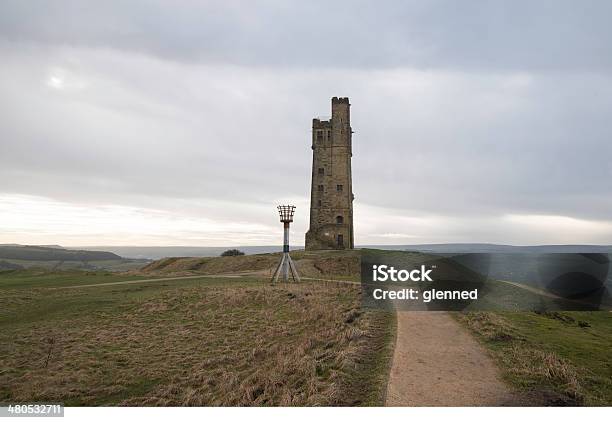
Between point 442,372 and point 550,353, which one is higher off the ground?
point 550,353

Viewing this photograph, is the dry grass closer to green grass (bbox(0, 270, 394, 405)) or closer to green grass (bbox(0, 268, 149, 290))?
green grass (bbox(0, 270, 394, 405))

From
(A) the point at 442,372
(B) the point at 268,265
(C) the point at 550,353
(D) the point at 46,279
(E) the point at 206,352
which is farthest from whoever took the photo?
(B) the point at 268,265

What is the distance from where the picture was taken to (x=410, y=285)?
25766 millimetres

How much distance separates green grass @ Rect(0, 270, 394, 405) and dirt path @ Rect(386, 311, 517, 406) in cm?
51

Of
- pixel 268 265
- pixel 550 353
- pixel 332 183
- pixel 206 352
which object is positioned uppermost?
pixel 332 183

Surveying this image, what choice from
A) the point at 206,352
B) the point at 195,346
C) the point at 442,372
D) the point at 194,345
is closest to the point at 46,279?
the point at 194,345

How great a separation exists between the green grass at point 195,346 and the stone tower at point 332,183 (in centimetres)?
2231

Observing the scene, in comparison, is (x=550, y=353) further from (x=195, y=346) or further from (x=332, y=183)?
(x=332, y=183)

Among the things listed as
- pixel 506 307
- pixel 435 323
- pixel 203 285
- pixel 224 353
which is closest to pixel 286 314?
pixel 224 353

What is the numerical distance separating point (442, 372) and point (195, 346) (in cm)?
970

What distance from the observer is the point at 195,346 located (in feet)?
51.2

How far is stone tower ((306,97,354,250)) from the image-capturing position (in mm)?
47281

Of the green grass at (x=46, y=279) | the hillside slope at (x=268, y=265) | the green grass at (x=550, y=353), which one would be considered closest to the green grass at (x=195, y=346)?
the green grass at (x=46, y=279)

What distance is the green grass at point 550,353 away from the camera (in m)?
8.77
